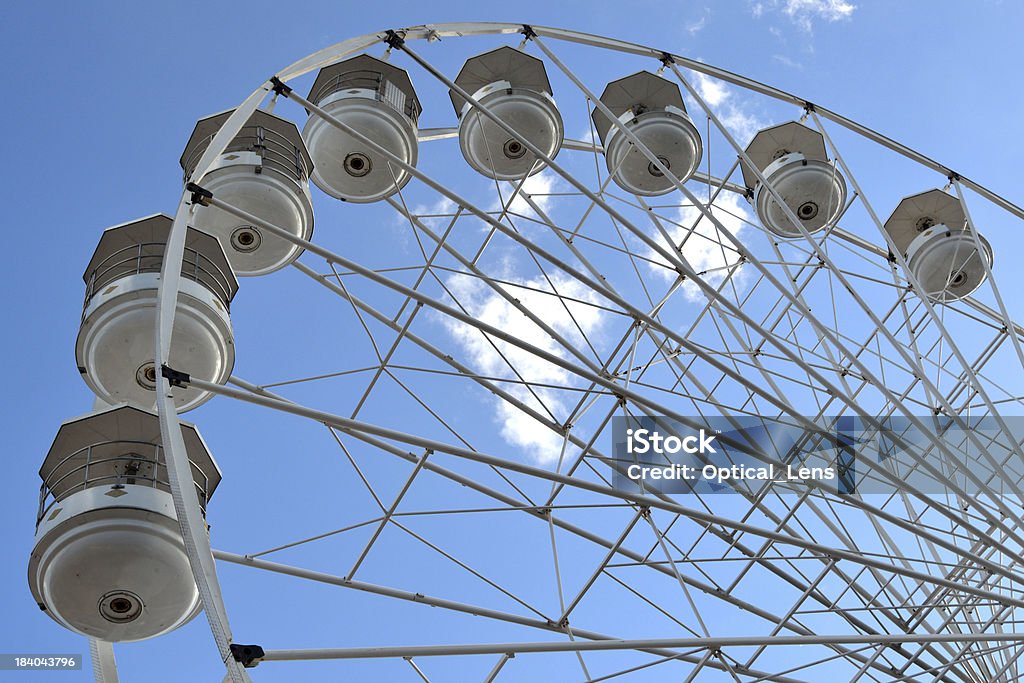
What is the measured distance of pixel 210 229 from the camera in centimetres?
1273

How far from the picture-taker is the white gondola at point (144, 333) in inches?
385

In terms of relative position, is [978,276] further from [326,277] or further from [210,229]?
[210,229]

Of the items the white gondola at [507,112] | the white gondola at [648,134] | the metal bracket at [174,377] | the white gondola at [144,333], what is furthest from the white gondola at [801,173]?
the metal bracket at [174,377]

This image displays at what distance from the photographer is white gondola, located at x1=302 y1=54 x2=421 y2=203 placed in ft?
48.7

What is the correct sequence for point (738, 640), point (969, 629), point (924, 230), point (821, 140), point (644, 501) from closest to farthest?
1. point (738, 640)
2. point (644, 501)
3. point (969, 629)
4. point (821, 140)
5. point (924, 230)

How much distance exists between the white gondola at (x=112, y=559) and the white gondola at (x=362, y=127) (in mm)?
6505

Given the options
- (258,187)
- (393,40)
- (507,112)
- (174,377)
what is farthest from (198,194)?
(507,112)

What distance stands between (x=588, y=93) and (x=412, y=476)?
7.20 meters

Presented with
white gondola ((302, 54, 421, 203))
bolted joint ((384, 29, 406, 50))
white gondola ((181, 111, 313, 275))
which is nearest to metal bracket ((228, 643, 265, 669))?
white gondola ((181, 111, 313, 275))

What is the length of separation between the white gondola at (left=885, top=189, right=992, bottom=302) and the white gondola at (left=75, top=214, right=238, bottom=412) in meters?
13.1

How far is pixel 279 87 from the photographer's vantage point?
12.9 metres

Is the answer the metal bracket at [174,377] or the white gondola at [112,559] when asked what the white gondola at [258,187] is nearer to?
the white gondola at [112,559]

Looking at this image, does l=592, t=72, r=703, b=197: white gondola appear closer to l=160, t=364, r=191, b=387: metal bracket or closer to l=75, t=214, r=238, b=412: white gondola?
l=75, t=214, r=238, b=412: white gondola

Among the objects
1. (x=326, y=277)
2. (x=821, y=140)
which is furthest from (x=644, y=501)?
(x=821, y=140)
